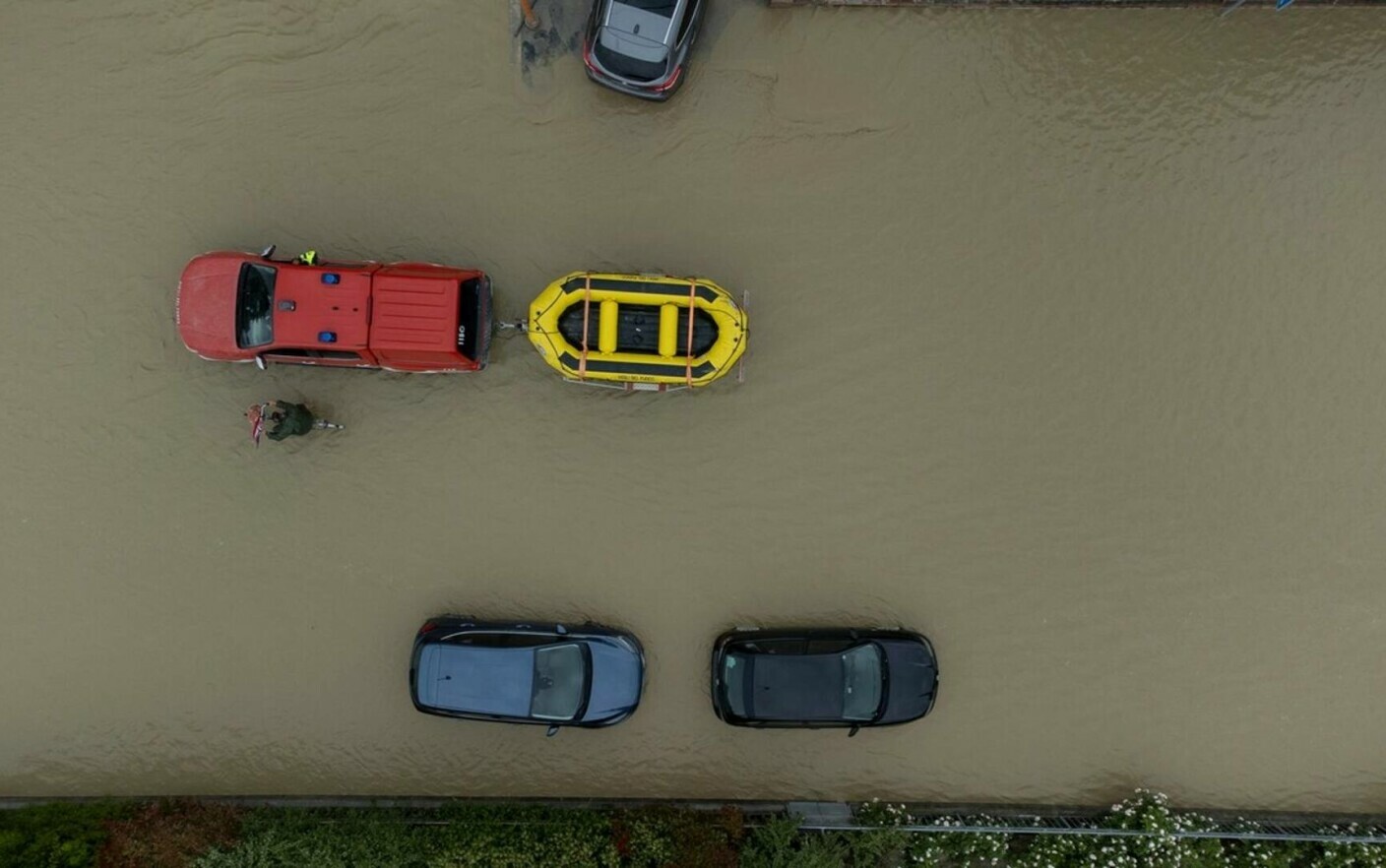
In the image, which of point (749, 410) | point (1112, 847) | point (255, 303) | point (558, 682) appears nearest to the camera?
point (255, 303)

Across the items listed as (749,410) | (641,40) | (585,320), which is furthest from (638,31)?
(749,410)

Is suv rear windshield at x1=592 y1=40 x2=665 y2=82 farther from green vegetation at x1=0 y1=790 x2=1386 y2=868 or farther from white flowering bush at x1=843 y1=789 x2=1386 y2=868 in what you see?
white flowering bush at x1=843 y1=789 x2=1386 y2=868

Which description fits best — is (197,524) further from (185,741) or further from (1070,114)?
(1070,114)

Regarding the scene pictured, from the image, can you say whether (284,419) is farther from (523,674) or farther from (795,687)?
(795,687)

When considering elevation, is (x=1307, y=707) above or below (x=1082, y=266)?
below

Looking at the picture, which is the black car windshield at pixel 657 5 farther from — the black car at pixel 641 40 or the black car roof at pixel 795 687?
the black car roof at pixel 795 687

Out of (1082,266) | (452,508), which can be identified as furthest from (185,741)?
(1082,266)
